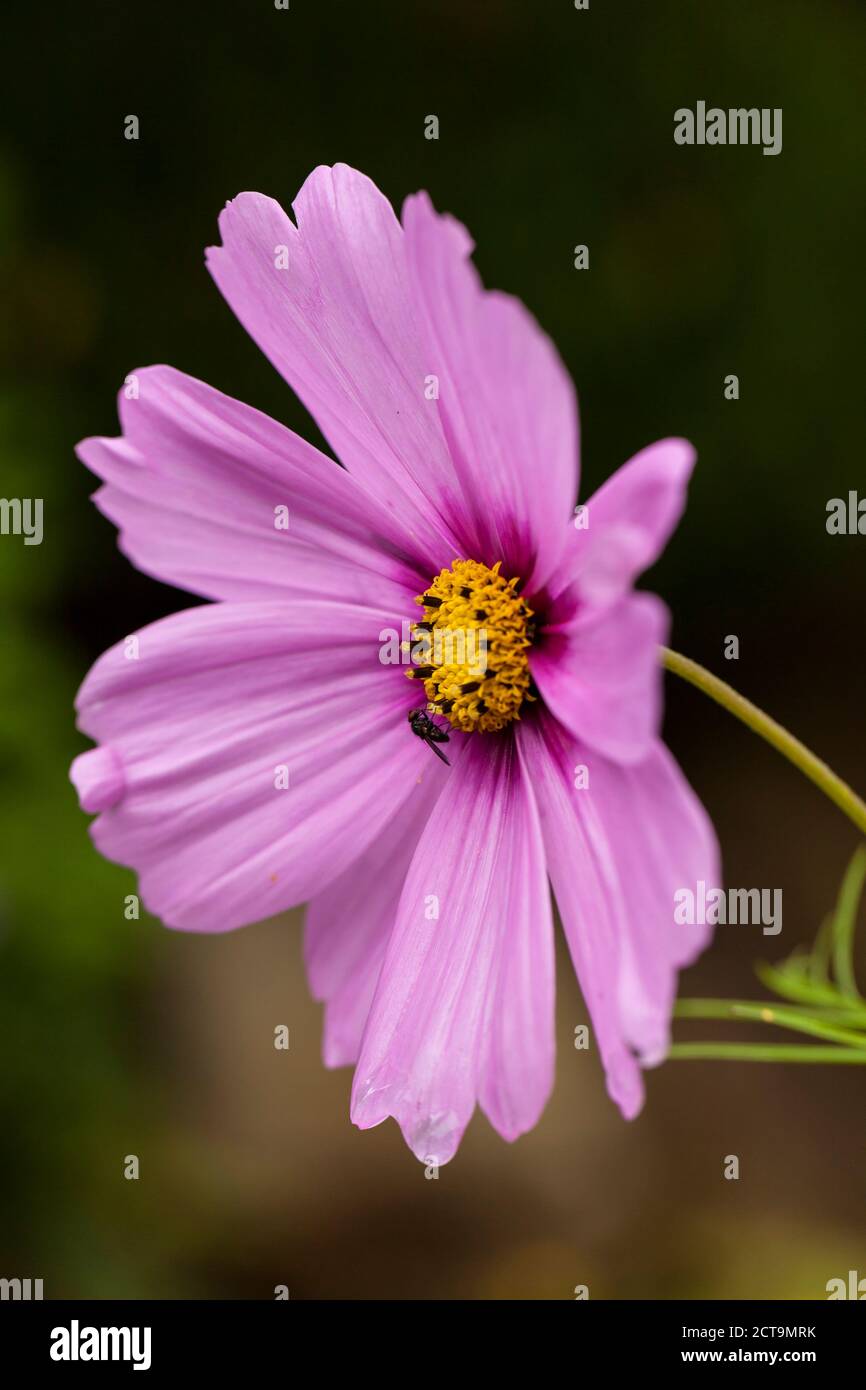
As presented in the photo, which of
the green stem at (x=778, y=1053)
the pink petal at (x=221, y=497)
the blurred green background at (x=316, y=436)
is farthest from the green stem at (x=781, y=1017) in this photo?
the blurred green background at (x=316, y=436)

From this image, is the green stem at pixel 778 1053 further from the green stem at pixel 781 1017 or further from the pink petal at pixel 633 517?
the pink petal at pixel 633 517

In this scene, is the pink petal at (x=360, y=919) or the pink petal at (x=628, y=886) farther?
the pink petal at (x=360, y=919)

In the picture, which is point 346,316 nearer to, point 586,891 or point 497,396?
point 497,396

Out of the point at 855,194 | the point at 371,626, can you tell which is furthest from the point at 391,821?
Answer: the point at 855,194

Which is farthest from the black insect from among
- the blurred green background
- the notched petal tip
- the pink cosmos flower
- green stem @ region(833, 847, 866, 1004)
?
the blurred green background

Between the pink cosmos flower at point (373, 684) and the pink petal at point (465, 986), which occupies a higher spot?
the pink cosmos flower at point (373, 684)

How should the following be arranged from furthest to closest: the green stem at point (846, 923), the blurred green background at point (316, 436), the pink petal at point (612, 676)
Answer: the blurred green background at point (316, 436) < the green stem at point (846, 923) < the pink petal at point (612, 676)
